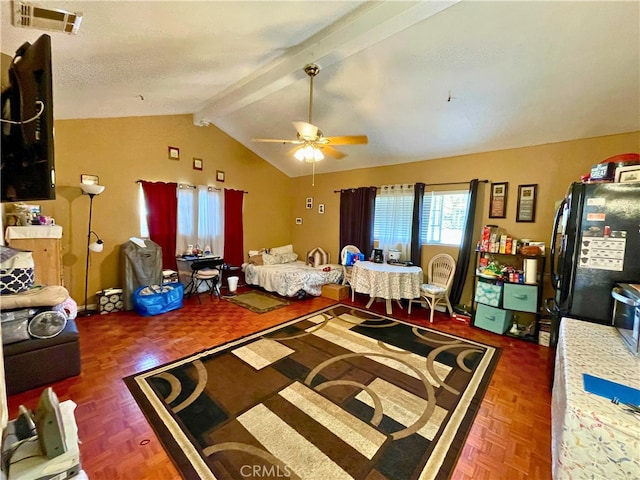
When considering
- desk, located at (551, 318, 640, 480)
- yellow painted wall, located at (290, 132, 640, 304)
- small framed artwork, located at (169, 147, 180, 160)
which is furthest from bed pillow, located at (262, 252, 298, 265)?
desk, located at (551, 318, 640, 480)

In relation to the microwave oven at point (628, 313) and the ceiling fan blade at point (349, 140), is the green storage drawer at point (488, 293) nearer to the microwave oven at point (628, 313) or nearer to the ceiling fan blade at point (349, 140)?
the microwave oven at point (628, 313)

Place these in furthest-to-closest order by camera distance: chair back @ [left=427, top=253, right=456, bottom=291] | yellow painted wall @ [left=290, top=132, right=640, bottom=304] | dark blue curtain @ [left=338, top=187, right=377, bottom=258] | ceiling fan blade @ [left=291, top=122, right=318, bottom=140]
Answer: dark blue curtain @ [left=338, top=187, right=377, bottom=258] → chair back @ [left=427, top=253, right=456, bottom=291] → yellow painted wall @ [left=290, top=132, right=640, bottom=304] → ceiling fan blade @ [left=291, top=122, right=318, bottom=140]

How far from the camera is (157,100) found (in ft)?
11.6

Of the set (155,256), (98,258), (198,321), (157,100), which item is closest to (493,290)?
(198,321)

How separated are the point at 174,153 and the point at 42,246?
7.20ft

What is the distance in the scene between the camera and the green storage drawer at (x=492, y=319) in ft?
10.8

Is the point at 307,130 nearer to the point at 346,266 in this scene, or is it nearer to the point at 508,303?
the point at 346,266

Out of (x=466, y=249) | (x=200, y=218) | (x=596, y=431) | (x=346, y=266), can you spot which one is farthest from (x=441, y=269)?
(x=200, y=218)

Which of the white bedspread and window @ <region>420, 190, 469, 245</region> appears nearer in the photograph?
window @ <region>420, 190, 469, 245</region>

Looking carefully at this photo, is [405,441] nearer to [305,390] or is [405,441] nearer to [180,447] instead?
[305,390]

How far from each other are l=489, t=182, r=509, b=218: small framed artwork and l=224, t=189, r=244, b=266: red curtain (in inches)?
169

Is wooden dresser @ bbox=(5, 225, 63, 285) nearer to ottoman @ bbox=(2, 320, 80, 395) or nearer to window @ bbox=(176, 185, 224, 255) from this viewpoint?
ottoman @ bbox=(2, 320, 80, 395)

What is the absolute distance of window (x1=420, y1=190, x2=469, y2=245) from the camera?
13.2 ft

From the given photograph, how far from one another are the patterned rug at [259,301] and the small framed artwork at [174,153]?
2.50 m
